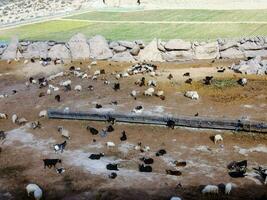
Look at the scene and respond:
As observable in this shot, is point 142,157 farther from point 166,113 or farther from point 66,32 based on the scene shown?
point 66,32

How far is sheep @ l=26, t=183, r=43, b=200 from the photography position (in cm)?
1468

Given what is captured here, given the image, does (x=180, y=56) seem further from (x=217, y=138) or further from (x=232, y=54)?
(x=217, y=138)

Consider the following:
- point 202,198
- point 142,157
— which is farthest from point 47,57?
point 202,198

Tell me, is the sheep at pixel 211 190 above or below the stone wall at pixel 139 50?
below

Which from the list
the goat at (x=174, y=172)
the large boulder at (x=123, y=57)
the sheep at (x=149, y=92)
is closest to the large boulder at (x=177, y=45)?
the large boulder at (x=123, y=57)

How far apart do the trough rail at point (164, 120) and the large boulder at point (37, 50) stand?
44.4ft

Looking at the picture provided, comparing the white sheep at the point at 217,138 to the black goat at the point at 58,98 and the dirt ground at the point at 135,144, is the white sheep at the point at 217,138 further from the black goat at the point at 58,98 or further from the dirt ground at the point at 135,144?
the black goat at the point at 58,98

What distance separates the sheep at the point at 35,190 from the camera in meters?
14.7

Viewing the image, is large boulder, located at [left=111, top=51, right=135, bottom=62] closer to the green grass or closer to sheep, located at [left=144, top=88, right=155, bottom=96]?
sheep, located at [left=144, top=88, right=155, bottom=96]

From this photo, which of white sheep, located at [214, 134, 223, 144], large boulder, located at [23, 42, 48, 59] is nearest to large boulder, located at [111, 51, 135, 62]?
large boulder, located at [23, 42, 48, 59]

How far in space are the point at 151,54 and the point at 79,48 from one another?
5.55 metres

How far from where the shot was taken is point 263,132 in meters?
18.5

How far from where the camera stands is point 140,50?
3200cm

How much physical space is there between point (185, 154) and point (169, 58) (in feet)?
48.3
